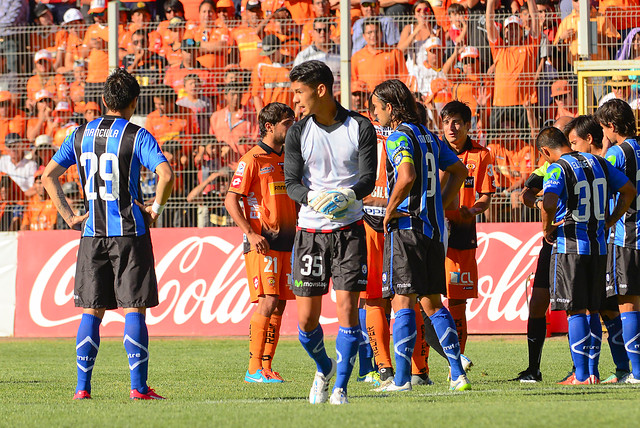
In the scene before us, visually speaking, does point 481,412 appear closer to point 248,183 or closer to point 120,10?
point 248,183

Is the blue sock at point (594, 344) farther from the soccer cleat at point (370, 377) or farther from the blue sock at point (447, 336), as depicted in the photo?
the soccer cleat at point (370, 377)

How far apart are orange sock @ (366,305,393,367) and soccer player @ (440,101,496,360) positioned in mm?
772

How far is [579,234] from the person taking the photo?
7918 mm

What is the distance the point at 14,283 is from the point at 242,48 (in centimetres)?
455

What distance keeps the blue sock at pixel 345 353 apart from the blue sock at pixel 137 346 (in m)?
1.44

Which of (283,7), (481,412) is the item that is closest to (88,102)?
(283,7)

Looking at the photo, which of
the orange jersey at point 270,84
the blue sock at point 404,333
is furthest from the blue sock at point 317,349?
the orange jersey at point 270,84

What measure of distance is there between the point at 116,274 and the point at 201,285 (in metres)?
6.93

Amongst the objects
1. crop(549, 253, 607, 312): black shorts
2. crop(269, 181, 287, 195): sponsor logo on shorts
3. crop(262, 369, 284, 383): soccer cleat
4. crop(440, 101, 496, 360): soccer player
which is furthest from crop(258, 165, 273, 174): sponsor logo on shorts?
crop(549, 253, 607, 312): black shorts

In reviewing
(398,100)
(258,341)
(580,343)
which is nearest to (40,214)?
(258,341)

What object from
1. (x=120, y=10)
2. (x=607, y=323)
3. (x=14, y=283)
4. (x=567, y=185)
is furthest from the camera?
(x=120, y=10)

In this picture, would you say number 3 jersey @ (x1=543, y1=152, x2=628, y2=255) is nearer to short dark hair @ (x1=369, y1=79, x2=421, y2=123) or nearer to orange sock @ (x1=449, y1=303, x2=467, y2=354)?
orange sock @ (x1=449, y1=303, x2=467, y2=354)

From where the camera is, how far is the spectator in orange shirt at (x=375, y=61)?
13742 millimetres

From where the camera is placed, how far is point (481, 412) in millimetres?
5582
